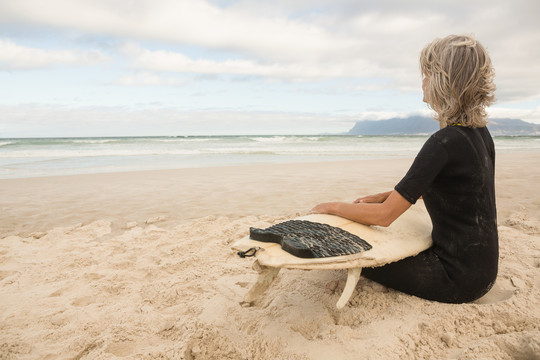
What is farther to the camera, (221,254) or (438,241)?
(221,254)

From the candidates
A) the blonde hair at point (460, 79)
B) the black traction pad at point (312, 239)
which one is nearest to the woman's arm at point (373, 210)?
the black traction pad at point (312, 239)

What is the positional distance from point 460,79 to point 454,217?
2.50ft

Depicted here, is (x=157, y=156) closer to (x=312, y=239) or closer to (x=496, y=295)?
(x=312, y=239)

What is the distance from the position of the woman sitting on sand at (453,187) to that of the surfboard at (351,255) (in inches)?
3.3

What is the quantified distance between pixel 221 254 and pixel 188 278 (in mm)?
586

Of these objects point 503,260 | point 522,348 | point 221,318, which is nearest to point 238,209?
point 221,318

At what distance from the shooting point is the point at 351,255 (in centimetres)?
189

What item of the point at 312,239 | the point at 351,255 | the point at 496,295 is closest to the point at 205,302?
the point at 312,239

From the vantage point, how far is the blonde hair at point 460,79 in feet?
6.05

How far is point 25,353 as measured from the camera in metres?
2.13

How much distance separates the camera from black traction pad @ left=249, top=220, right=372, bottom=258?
1.86 metres

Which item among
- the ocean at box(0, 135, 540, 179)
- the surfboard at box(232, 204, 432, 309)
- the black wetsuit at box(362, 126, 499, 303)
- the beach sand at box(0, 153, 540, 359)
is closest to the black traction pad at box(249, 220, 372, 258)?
the surfboard at box(232, 204, 432, 309)

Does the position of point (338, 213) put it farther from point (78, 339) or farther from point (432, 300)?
point (78, 339)

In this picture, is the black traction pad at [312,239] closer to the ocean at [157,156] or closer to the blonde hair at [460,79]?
the blonde hair at [460,79]
